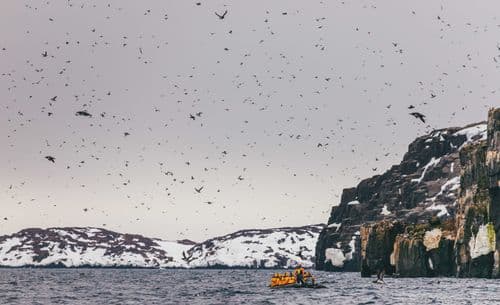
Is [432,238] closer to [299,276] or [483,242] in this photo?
[483,242]

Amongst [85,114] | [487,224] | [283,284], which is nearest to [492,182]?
[487,224]

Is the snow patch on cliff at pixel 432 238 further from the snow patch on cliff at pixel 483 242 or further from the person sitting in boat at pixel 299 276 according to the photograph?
the person sitting in boat at pixel 299 276

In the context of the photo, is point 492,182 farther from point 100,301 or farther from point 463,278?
point 100,301

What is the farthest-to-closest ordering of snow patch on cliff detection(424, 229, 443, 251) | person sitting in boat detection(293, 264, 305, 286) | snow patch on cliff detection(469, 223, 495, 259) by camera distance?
snow patch on cliff detection(424, 229, 443, 251), snow patch on cliff detection(469, 223, 495, 259), person sitting in boat detection(293, 264, 305, 286)

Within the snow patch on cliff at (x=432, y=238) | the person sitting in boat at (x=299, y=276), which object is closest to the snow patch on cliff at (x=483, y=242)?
the snow patch on cliff at (x=432, y=238)

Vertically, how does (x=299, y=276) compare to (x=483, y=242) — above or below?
below

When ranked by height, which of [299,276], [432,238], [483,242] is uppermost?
[432,238]

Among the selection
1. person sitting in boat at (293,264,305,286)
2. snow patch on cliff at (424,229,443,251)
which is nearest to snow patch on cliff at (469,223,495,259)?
snow patch on cliff at (424,229,443,251)

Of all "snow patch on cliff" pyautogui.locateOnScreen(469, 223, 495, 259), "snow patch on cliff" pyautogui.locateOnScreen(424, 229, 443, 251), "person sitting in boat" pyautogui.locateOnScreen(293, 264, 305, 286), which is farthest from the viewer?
"snow patch on cliff" pyautogui.locateOnScreen(424, 229, 443, 251)

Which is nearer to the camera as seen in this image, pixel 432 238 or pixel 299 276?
pixel 299 276

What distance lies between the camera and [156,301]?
110 metres

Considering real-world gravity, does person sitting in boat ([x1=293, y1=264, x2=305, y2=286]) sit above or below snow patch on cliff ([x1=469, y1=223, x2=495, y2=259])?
below

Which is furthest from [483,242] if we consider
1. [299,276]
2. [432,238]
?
[299,276]

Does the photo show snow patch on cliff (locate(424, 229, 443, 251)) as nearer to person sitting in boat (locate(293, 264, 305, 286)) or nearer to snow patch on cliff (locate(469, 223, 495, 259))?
snow patch on cliff (locate(469, 223, 495, 259))
